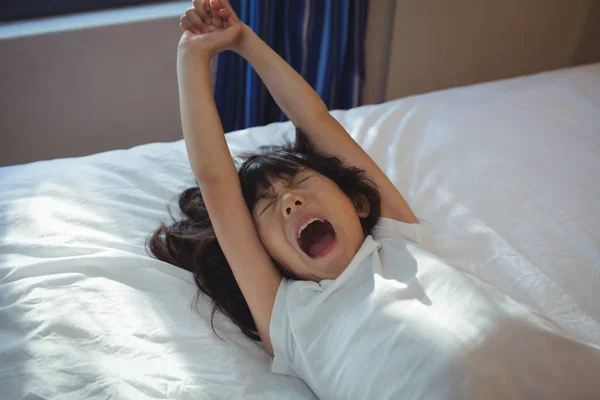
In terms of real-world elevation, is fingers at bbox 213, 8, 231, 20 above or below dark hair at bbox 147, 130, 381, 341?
above

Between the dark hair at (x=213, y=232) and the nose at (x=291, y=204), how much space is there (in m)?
0.07

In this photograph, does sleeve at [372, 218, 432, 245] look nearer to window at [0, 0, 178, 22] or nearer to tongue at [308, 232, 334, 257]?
tongue at [308, 232, 334, 257]

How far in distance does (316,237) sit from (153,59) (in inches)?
41.7

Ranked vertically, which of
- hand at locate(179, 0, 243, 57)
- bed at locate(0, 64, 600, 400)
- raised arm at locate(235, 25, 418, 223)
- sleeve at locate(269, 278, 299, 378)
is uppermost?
hand at locate(179, 0, 243, 57)

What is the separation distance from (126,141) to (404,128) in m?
1.03

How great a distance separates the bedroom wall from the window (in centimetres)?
5

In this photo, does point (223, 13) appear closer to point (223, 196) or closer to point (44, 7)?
point (223, 196)

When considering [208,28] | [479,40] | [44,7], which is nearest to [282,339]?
[208,28]

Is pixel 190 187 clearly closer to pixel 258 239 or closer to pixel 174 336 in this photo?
pixel 258 239

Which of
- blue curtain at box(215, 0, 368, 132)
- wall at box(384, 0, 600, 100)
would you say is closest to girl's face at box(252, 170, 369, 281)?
blue curtain at box(215, 0, 368, 132)

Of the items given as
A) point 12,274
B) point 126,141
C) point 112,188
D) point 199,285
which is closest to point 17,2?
point 126,141

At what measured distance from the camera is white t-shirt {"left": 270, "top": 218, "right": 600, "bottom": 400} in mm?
724

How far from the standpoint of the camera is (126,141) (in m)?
1.92

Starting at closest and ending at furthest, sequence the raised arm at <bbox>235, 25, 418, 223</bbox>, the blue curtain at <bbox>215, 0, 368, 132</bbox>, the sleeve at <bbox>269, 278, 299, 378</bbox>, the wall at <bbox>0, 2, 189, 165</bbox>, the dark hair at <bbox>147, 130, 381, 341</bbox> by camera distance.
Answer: the sleeve at <bbox>269, 278, 299, 378</bbox>, the dark hair at <bbox>147, 130, 381, 341</bbox>, the raised arm at <bbox>235, 25, 418, 223</bbox>, the wall at <bbox>0, 2, 189, 165</bbox>, the blue curtain at <bbox>215, 0, 368, 132</bbox>
